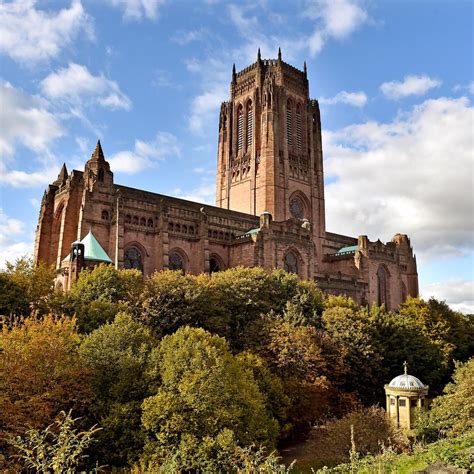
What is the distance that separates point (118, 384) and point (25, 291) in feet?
38.0

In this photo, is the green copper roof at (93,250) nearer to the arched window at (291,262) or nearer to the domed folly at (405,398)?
the arched window at (291,262)

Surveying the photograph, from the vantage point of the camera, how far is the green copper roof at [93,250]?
128 feet

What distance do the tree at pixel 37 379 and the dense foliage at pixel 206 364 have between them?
59 millimetres

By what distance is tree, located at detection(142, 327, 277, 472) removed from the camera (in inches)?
753

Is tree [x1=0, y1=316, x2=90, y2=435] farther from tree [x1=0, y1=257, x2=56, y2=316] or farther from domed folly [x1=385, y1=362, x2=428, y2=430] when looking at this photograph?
domed folly [x1=385, y1=362, x2=428, y2=430]

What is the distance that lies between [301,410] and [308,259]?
23.8 metres

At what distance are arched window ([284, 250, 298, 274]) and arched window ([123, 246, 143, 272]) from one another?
14.6 m

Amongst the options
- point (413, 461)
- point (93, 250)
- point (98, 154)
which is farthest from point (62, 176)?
point (413, 461)

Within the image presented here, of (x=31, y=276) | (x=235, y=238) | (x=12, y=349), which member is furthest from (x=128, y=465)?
(x=235, y=238)

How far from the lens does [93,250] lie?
130 ft

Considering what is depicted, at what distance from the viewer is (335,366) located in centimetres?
3278

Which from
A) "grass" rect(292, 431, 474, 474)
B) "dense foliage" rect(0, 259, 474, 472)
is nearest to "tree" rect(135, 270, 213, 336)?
"dense foliage" rect(0, 259, 474, 472)

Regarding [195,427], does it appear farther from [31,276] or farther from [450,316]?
[450,316]

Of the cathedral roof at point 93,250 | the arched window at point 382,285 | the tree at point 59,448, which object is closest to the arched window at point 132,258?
the cathedral roof at point 93,250
